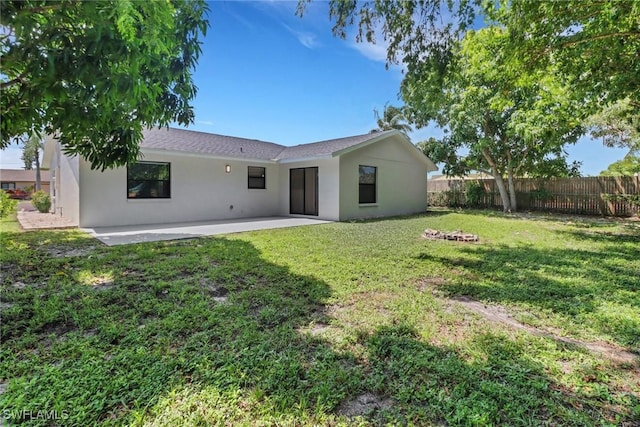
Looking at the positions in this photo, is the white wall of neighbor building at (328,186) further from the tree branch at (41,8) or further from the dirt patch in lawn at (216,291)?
the tree branch at (41,8)

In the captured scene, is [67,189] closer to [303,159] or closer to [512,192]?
[303,159]

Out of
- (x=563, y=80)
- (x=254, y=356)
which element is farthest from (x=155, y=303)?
(x=563, y=80)

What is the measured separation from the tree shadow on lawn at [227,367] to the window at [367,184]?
32.2 ft

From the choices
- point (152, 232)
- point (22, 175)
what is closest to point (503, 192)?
point (152, 232)

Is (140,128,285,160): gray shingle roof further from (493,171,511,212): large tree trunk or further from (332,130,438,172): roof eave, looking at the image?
(493,171,511,212): large tree trunk

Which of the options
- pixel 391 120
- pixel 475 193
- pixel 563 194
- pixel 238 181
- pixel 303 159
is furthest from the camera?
pixel 391 120

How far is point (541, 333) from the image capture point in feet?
10.1

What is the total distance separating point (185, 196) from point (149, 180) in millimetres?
1287

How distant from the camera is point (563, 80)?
7906 mm

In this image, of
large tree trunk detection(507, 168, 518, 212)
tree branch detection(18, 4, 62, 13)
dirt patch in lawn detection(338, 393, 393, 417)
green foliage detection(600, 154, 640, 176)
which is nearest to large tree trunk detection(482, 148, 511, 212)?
large tree trunk detection(507, 168, 518, 212)

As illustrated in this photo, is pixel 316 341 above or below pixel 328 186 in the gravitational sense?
below

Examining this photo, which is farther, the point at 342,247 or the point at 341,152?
the point at 341,152

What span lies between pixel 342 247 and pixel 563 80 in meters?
7.10

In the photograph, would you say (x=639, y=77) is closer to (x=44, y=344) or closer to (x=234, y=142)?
(x=44, y=344)
